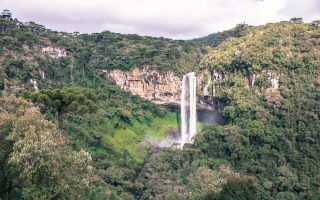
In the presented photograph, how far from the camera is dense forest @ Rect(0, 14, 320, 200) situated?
2098 inches

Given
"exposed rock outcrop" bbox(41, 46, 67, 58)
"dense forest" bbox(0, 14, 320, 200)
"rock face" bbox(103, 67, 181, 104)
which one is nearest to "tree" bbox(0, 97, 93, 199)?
"dense forest" bbox(0, 14, 320, 200)

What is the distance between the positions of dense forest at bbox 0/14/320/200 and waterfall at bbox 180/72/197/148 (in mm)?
1838

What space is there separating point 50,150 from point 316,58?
51.6 m

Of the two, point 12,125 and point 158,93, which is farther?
point 158,93

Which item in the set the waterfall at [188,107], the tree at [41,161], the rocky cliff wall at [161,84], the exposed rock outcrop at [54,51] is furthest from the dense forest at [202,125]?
the tree at [41,161]

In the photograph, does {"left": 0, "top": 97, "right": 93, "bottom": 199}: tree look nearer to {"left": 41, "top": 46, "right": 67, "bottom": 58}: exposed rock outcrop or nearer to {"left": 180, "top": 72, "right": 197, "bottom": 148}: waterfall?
{"left": 180, "top": 72, "right": 197, "bottom": 148}: waterfall

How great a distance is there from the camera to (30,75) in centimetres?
6322

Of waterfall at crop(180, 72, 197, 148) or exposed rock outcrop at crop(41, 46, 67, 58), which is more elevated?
exposed rock outcrop at crop(41, 46, 67, 58)

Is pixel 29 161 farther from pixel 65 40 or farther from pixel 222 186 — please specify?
pixel 65 40

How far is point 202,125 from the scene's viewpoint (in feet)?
246

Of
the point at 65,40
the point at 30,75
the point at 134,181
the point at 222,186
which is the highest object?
the point at 65,40

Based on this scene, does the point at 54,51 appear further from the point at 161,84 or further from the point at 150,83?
the point at 161,84

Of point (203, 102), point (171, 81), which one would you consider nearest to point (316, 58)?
point (203, 102)

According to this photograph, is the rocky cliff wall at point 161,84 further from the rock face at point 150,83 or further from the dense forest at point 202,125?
the dense forest at point 202,125
